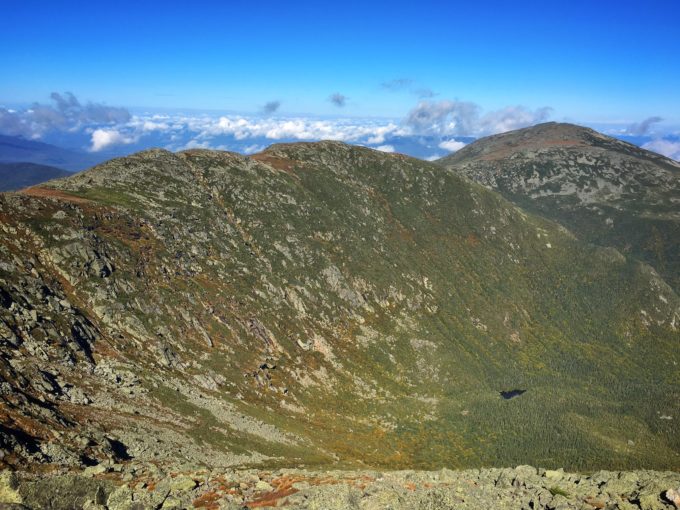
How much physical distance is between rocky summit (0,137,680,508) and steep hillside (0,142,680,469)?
1.89 ft

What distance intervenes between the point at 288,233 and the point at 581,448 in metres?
131

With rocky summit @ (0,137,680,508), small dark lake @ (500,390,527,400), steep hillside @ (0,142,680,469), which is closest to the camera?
rocky summit @ (0,137,680,508)

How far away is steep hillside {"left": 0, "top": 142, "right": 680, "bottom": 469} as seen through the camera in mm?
79750

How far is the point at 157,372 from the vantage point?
97.8 meters

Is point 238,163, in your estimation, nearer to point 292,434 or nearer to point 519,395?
point 292,434

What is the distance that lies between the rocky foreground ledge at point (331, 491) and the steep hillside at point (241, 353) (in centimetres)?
1117

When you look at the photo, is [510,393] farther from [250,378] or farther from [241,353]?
[241,353]

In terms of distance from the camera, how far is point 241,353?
411ft

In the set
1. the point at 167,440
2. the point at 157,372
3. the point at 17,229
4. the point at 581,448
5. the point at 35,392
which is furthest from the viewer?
the point at 581,448

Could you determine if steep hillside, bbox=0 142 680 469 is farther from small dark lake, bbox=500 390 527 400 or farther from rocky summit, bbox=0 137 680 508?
small dark lake, bbox=500 390 527 400

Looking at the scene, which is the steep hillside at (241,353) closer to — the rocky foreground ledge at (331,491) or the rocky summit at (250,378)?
the rocky summit at (250,378)

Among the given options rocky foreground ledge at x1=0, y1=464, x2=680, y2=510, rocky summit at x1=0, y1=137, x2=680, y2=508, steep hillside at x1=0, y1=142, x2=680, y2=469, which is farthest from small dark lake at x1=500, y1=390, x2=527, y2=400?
rocky foreground ledge at x1=0, y1=464, x2=680, y2=510

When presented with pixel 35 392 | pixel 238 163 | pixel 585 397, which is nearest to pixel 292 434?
pixel 35 392

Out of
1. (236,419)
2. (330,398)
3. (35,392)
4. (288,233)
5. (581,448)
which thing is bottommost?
(581,448)
